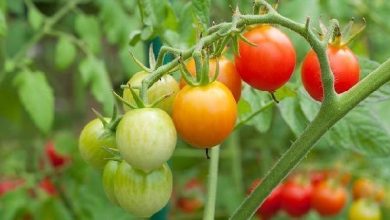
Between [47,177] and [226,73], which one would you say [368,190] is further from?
[226,73]

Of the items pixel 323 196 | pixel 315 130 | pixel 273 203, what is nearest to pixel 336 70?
pixel 315 130

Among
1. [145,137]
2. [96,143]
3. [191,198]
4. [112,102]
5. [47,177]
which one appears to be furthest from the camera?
[191,198]

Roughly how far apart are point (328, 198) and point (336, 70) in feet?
2.76

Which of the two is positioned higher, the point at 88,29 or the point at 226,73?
the point at 226,73

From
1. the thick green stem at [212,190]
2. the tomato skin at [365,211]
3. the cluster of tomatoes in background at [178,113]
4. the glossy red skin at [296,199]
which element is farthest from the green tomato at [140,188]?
the glossy red skin at [296,199]

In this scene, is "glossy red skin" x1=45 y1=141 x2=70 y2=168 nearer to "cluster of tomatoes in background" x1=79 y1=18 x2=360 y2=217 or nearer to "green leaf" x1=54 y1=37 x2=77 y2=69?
"green leaf" x1=54 y1=37 x2=77 y2=69

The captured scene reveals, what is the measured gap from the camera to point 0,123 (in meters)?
2.88

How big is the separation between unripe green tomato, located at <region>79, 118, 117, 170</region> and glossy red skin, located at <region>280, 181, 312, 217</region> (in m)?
0.90

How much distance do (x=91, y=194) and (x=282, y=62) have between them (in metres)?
0.80

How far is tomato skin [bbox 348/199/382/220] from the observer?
5.16 feet

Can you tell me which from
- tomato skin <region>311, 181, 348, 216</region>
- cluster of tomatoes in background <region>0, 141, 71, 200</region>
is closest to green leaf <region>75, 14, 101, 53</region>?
cluster of tomatoes in background <region>0, 141, 71, 200</region>

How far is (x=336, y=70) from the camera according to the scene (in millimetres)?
893

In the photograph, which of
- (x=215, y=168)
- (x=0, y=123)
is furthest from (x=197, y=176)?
(x=215, y=168)

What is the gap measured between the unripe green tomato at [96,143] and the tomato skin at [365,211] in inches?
32.3
